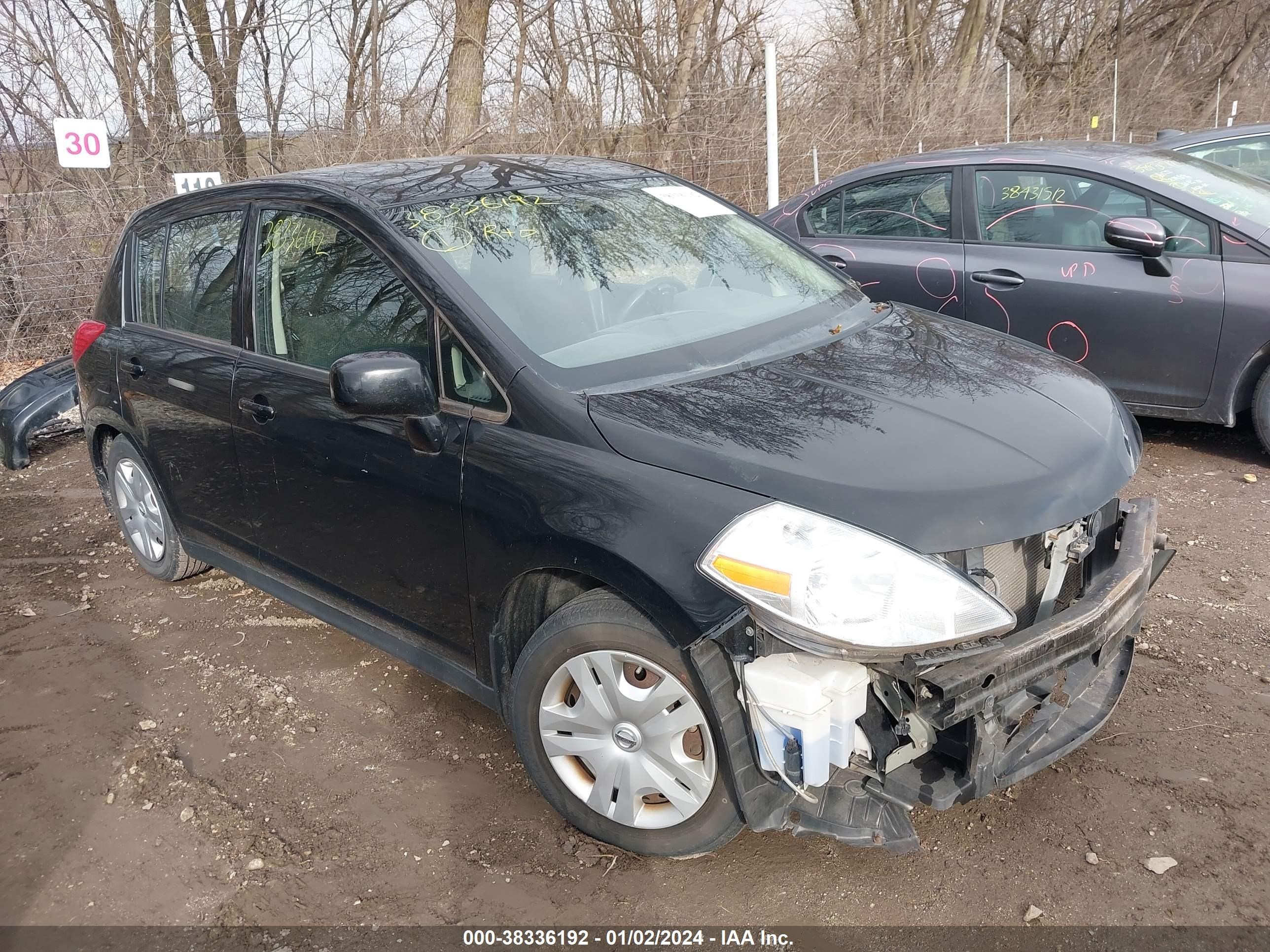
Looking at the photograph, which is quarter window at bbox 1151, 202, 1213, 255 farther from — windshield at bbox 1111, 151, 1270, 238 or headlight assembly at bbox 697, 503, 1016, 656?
headlight assembly at bbox 697, 503, 1016, 656

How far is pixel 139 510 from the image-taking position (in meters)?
4.86

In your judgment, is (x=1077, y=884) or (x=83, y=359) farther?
(x=83, y=359)

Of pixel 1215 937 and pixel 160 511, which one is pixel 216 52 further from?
pixel 1215 937

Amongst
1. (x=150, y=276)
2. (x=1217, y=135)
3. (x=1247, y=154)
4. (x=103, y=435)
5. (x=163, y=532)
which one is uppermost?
(x=1217, y=135)

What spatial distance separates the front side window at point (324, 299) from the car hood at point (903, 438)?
82 cm

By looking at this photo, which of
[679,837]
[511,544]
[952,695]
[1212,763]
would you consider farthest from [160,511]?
[1212,763]

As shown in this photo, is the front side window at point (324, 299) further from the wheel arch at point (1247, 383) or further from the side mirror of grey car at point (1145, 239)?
the wheel arch at point (1247, 383)

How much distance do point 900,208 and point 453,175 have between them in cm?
339

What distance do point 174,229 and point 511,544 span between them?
2595 millimetres

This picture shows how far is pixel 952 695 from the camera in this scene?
224cm

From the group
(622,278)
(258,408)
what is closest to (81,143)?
(258,408)

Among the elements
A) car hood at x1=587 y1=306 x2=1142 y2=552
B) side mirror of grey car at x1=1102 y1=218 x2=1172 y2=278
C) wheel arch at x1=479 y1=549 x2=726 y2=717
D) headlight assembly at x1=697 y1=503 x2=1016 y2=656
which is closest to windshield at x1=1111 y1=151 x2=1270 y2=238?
side mirror of grey car at x1=1102 y1=218 x2=1172 y2=278

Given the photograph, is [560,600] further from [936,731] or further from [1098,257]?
[1098,257]

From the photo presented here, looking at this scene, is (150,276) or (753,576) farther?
(150,276)
